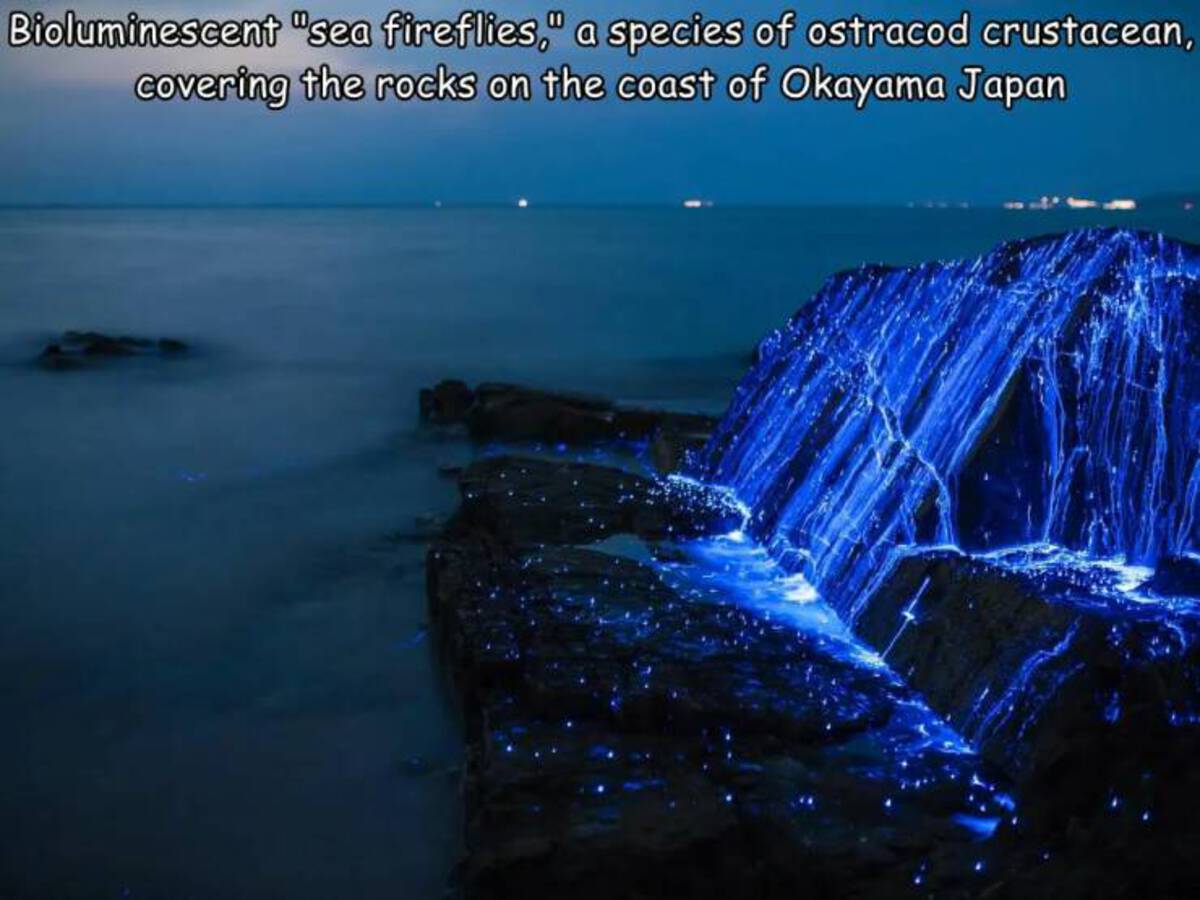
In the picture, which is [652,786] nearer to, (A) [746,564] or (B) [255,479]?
(A) [746,564]

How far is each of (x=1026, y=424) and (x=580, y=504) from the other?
3.04m

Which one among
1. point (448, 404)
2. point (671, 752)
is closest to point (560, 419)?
point (448, 404)

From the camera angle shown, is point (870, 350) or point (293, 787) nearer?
point (293, 787)

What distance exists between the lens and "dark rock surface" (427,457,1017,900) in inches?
163

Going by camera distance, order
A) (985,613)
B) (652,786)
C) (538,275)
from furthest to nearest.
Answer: (538,275), (985,613), (652,786)

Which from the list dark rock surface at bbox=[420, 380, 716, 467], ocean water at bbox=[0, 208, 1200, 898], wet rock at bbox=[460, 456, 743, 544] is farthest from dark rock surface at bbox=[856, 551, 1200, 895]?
dark rock surface at bbox=[420, 380, 716, 467]

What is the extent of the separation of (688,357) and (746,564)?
1471 centimetres

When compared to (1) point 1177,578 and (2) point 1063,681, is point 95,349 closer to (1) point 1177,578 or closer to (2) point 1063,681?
(1) point 1177,578

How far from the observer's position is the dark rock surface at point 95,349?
19.1 meters

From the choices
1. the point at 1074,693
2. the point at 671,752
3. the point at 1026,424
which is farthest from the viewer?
the point at 1026,424

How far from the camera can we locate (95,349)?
20094 mm

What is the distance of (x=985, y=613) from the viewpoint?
5.29 metres

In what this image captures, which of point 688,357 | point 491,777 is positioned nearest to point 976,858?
point 491,777

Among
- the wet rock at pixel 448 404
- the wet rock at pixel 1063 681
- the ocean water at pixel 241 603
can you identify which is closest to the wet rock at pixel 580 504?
the ocean water at pixel 241 603
